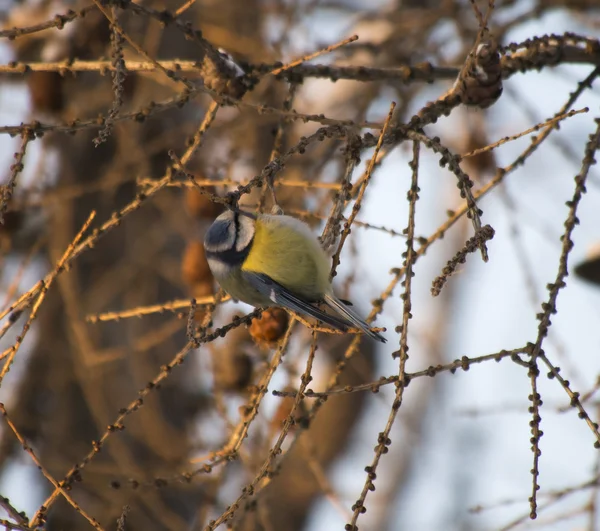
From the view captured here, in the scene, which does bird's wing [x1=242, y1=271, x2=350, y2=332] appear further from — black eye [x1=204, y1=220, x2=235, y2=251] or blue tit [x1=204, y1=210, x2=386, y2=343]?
black eye [x1=204, y1=220, x2=235, y2=251]

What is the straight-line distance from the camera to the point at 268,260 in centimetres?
231

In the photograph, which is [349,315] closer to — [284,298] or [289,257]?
[284,298]

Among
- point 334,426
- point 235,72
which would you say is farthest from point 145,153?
point 334,426

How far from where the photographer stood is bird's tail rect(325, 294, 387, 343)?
6.09ft

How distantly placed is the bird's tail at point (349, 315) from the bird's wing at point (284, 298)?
24 millimetres

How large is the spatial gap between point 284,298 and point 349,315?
0.20 m

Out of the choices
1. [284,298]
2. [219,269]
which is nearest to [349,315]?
[284,298]

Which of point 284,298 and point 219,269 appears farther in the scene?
point 219,269

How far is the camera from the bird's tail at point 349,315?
1.86 metres

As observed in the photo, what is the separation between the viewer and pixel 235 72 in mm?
2123

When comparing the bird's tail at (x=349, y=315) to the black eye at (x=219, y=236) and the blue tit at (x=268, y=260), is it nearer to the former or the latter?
the blue tit at (x=268, y=260)

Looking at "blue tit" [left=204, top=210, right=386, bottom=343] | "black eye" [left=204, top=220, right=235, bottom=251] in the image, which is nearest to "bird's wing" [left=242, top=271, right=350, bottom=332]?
"blue tit" [left=204, top=210, right=386, bottom=343]

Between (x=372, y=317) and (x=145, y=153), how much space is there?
1.93m

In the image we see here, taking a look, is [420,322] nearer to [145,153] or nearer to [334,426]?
[334,426]
